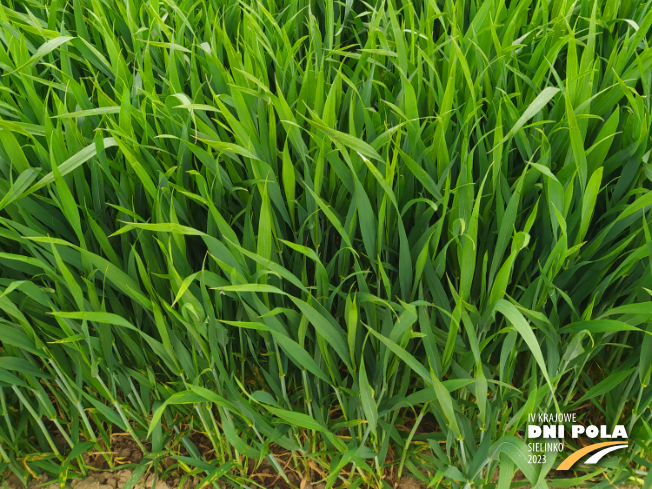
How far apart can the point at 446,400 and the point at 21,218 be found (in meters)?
0.65

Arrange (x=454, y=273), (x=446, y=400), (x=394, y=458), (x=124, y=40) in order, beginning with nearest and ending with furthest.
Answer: (x=446, y=400) < (x=454, y=273) < (x=394, y=458) < (x=124, y=40)

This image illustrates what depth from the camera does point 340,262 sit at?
0.72 metres

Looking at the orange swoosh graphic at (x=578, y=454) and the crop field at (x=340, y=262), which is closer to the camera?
the crop field at (x=340, y=262)

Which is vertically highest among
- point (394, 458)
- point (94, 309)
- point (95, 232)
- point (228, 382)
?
point (95, 232)

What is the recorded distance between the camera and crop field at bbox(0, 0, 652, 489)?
2.08 feet

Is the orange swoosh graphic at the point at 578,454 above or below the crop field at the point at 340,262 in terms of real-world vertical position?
below

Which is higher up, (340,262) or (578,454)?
(340,262)

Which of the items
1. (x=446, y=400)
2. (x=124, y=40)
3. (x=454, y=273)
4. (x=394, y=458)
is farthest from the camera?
(x=124, y=40)

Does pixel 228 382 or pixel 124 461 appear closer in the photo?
pixel 228 382

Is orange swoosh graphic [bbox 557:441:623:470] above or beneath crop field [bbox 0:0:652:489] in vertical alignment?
beneath

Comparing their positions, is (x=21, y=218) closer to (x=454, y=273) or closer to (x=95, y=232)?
(x=95, y=232)

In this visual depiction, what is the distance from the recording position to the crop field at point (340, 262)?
0.63m

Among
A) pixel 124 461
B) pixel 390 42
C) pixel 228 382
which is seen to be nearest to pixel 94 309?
pixel 228 382

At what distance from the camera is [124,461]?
2.93 feet
